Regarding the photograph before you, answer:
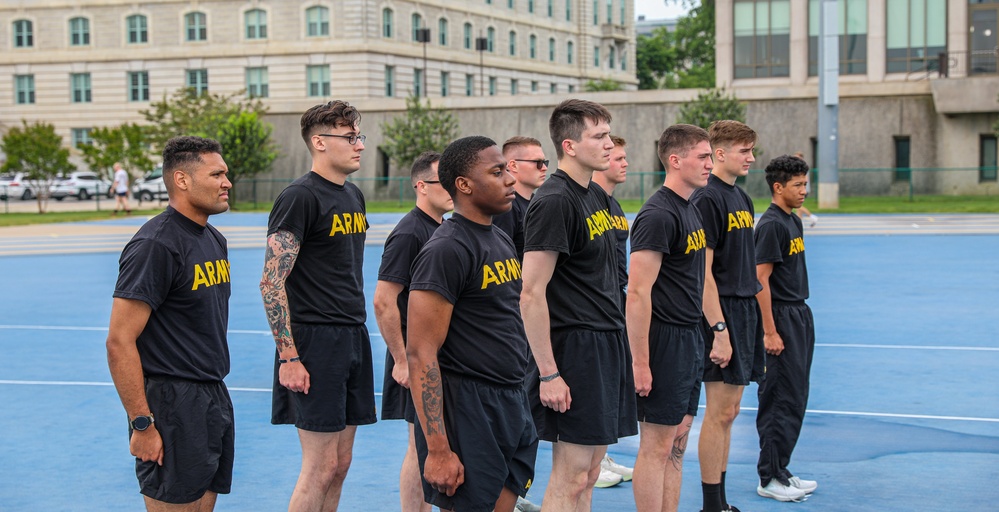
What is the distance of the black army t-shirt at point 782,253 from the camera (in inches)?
301

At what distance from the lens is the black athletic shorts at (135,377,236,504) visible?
16.6ft

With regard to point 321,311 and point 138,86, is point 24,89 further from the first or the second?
point 321,311

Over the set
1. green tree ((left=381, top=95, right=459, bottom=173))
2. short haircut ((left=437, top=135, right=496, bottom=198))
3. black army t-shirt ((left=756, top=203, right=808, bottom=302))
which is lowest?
black army t-shirt ((left=756, top=203, right=808, bottom=302))

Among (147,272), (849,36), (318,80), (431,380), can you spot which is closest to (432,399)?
(431,380)

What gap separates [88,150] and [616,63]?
194 ft

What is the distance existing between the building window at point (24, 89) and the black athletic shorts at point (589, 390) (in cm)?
8001

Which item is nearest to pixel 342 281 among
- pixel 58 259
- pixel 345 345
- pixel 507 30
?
pixel 345 345

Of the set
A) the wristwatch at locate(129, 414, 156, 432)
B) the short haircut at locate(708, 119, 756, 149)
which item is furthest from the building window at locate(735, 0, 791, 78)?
the wristwatch at locate(129, 414, 156, 432)

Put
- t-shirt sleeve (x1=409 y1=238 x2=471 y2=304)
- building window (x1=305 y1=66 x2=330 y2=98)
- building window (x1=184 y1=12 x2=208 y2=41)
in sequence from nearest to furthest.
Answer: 1. t-shirt sleeve (x1=409 y1=238 x2=471 y2=304)
2. building window (x1=305 y1=66 x2=330 y2=98)
3. building window (x1=184 y1=12 x2=208 y2=41)

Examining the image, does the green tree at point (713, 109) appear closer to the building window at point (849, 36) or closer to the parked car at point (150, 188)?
the building window at point (849, 36)

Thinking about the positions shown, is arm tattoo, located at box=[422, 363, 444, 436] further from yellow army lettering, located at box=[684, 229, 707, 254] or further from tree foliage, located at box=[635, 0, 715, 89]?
tree foliage, located at box=[635, 0, 715, 89]

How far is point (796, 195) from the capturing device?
7719mm

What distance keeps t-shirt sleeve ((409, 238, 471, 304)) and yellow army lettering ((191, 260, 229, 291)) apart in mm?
1028

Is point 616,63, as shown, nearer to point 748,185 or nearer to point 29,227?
point 748,185
